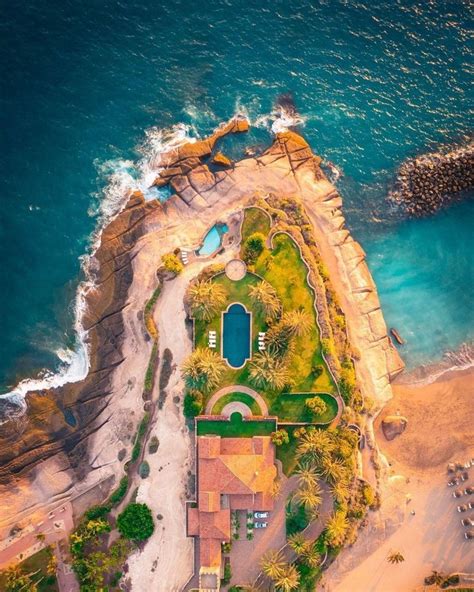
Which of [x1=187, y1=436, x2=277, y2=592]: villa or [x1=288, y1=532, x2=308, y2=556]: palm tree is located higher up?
[x1=187, y1=436, x2=277, y2=592]: villa

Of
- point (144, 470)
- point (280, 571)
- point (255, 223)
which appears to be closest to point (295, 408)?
point (280, 571)

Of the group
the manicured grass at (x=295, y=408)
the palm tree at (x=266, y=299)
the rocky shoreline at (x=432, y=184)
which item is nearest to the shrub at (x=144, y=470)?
the manicured grass at (x=295, y=408)

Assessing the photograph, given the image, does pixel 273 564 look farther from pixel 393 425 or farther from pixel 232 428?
pixel 393 425

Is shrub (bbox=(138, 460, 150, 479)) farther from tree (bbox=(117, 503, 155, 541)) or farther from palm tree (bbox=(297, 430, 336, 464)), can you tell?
palm tree (bbox=(297, 430, 336, 464))

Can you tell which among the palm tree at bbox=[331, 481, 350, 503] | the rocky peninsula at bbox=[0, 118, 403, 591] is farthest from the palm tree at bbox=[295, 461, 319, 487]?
the rocky peninsula at bbox=[0, 118, 403, 591]

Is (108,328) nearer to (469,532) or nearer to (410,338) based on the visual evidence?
(410,338)

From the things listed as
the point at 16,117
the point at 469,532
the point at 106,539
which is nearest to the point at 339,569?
the point at 469,532
